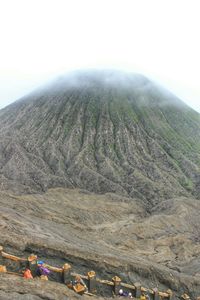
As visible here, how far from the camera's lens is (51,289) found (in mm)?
16562

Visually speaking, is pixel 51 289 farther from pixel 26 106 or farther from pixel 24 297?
pixel 26 106

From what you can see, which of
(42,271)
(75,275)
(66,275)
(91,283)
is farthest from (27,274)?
(91,283)

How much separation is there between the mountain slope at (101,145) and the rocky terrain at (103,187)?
45 centimetres

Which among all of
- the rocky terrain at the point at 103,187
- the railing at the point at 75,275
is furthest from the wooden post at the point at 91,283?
the rocky terrain at the point at 103,187

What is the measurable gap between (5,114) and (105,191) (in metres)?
89.3

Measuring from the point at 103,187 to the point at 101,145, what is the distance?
1239 inches

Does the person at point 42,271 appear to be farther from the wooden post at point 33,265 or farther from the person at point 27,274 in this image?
the person at point 27,274

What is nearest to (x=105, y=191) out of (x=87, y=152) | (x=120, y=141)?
(x=87, y=152)

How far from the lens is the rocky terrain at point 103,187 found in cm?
3266

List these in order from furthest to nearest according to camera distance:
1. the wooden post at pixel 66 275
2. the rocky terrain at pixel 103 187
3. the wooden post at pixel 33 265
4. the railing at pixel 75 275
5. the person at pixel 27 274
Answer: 1. the rocky terrain at pixel 103 187
2. the wooden post at pixel 66 275
3. the railing at pixel 75 275
4. the wooden post at pixel 33 265
5. the person at pixel 27 274

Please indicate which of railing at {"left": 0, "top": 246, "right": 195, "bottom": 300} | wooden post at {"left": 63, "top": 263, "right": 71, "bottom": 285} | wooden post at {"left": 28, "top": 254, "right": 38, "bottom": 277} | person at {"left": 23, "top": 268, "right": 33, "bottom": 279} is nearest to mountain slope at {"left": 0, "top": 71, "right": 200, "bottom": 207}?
railing at {"left": 0, "top": 246, "right": 195, "bottom": 300}

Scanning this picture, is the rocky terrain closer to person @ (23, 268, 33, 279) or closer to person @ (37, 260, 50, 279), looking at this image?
person @ (23, 268, 33, 279)

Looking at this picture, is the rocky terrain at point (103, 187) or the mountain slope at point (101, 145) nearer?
the rocky terrain at point (103, 187)

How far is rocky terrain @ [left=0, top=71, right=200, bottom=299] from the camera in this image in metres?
32.7
